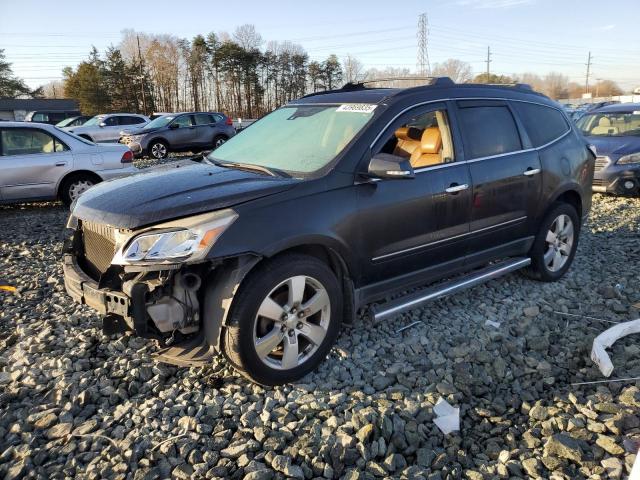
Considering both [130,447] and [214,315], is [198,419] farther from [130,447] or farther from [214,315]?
[214,315]

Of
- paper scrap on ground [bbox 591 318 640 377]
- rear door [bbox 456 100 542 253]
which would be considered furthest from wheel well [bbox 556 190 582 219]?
paper scrap on ground [bbox 591 318 640 377]

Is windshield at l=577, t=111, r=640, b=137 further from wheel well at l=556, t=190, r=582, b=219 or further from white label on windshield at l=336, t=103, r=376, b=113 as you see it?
white label on windshield at l=336, t=103, r=376, b=113

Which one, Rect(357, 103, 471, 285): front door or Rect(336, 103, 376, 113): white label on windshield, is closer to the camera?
Rect(357, 103, 471, 285): front door

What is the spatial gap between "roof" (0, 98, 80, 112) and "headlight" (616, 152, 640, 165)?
159ft

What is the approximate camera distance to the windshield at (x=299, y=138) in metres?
3.47

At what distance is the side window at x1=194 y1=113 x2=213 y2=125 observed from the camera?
18.6 m

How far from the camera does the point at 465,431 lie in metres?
2.77

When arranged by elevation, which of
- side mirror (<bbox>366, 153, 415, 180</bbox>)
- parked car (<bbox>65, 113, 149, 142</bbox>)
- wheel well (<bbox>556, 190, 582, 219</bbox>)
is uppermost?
parked car (<bbox>65, 113, 149, 142</bbox>)

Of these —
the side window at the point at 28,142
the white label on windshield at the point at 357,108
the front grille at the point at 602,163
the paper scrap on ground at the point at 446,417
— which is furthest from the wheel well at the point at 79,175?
the front grille at the point at 602,163

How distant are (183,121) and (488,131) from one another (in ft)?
51.9

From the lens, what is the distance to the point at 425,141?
4.02 metres

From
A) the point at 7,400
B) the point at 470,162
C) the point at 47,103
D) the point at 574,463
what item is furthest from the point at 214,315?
the point at 47,103

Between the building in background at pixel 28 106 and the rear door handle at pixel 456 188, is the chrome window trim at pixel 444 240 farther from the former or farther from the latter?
the building in background at pixel 28 106

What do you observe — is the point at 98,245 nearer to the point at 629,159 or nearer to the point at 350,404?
the point at 350,404
